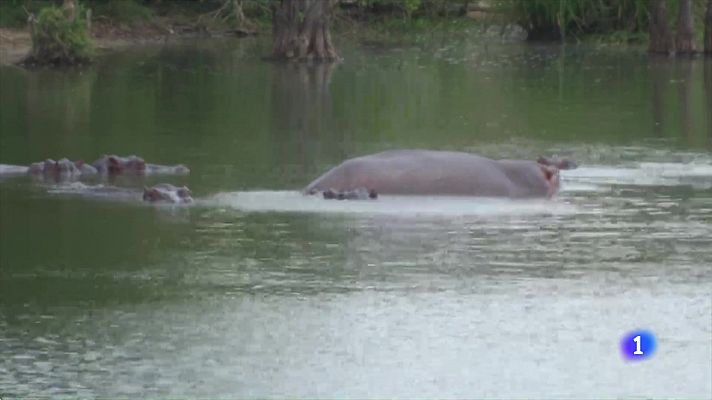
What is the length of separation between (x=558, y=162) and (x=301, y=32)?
2099cm

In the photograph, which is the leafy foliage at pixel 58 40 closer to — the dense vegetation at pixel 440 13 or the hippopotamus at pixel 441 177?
the dense vegetation at pixel 440 13

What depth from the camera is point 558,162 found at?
16.4 meters

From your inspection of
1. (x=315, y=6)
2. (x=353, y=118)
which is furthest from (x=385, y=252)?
(x=315, y=6)

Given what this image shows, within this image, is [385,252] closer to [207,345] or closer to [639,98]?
[207,345]

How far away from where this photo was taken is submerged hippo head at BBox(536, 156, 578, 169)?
52.7ft

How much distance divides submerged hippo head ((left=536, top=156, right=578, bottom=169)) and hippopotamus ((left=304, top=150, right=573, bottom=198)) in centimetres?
100

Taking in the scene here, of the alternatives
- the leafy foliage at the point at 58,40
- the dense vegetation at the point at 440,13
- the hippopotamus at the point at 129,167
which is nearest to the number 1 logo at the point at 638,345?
the hippopotamus at the point at 129,167

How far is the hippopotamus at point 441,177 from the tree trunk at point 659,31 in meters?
23.9

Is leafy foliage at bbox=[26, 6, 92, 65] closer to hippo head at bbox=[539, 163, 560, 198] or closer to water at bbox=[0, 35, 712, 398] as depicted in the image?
water at bbox=[0, 35, 712, 398]

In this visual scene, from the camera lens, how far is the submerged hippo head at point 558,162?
1606 centimetres

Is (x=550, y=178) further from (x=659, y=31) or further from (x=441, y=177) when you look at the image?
(x=659, y=31)

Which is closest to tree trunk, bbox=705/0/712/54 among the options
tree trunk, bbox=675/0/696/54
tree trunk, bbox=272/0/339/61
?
tree trunk, bbox=675/0/696/54

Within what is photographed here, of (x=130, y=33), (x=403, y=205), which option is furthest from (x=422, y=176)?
(x=130, y=33)

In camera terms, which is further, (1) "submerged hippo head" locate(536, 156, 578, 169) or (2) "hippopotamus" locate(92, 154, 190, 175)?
(2) "hippopotamus" locate(92, 154, 190, 175)
